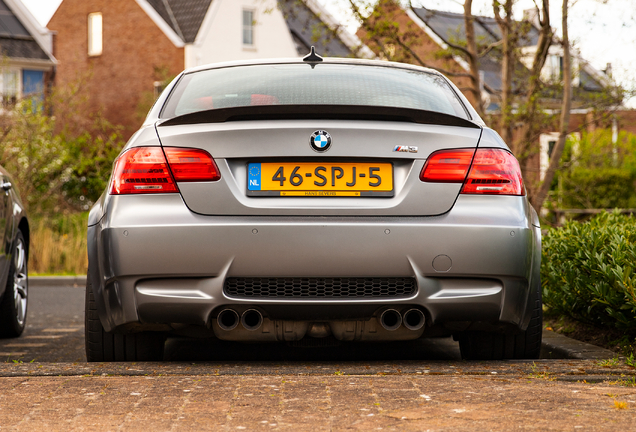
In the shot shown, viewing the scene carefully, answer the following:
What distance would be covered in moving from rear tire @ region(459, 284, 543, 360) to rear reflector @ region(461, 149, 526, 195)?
2.05 feet

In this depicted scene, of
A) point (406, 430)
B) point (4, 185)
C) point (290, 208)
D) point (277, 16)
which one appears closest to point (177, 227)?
point (290, 208)

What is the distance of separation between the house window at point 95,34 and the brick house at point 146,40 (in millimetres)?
42

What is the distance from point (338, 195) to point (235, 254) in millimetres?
522

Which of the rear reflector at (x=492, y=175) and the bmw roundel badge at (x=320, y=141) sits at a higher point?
the bmw roundel badge at (x=320, y=141)

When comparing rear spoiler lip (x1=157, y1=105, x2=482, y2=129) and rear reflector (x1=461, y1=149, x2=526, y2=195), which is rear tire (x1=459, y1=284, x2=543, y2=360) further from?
rear spoiler lip (x1=157, y1=105, x2=482, y2=129)

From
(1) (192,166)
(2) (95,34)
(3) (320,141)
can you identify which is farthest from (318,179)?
(2) (95,34)

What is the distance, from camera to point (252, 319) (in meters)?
4.09

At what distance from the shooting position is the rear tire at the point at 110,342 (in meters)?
4.43

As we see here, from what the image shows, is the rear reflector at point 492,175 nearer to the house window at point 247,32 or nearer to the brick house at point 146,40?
the brick house at point 146,40

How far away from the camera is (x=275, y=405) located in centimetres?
327

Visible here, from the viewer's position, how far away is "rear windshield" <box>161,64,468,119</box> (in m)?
4.43

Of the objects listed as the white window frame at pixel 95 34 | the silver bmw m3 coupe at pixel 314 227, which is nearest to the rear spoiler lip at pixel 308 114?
the silver bmw m3 coupe at pixel 314 227

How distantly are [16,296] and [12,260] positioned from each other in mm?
382

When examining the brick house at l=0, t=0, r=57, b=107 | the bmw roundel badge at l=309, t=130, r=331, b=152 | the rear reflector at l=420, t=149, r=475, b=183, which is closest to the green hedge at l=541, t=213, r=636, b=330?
the rear reflector at l=420, t=149, r=475, b=183
